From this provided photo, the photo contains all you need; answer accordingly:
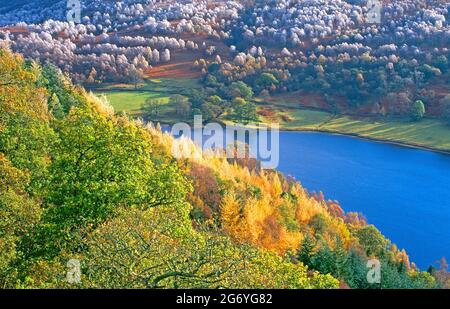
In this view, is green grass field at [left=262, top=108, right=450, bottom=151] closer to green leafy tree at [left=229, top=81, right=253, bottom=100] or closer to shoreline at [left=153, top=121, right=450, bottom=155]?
shoreline at [left=153, top=121, right=450, bottom=155]

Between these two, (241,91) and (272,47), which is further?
(272,47)

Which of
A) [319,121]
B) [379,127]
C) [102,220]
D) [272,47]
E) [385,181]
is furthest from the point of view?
[272,47]

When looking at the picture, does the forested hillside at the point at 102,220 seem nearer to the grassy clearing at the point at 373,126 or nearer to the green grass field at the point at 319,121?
the green grass field at the point at 319,121

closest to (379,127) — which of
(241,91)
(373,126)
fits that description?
(373,126)

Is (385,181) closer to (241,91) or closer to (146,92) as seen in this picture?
(241,91)

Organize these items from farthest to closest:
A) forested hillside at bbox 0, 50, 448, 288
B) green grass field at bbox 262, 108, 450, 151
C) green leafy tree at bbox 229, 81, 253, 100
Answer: green leafy tree at bbox 229, 81, 253, 100
green grass field at bbox 262, 108, 450, 151
forested hillside at bbox 0, 50, 448, 288

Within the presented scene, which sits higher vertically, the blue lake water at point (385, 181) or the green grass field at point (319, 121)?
the green grass field at point (319, 121)

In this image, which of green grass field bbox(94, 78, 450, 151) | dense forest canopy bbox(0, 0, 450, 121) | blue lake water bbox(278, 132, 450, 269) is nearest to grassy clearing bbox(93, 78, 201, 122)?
green grass field bbox(94, 78, 450, 151)

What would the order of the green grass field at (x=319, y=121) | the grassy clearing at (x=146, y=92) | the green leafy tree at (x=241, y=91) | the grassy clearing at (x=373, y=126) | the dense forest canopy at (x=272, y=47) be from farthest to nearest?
the green leafy tree at (x=241, y=91) → the dense forest canopy at (x=272, y=47) → the grassy clearing at (x=146, y=92) → the green grass field at (x=319, y=121) → the grassy clearing at (x=373, y=126)

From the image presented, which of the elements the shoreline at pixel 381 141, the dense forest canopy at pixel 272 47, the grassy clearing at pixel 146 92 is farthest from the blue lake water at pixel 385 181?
the grassy clearing at pixel 146 92

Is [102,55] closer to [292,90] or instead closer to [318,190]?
[292,90]
